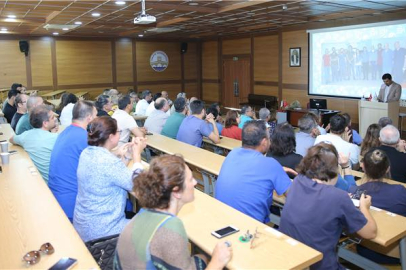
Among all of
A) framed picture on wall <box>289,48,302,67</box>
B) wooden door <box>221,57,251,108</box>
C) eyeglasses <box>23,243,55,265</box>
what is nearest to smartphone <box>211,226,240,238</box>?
eyeglasses <box>23,243,55,265</box>

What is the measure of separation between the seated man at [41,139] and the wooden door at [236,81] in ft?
34.9

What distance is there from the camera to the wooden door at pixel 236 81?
14023 millimetres

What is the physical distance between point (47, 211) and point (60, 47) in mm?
12192

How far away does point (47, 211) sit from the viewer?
103 inches

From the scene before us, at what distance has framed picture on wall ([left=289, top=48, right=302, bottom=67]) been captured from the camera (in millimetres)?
11602

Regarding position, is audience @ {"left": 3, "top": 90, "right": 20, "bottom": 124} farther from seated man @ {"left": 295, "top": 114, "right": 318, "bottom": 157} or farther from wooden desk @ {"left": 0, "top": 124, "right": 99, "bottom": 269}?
seated man @ {"left": 295, "top": 114, "right": 318, "bottom": 157}

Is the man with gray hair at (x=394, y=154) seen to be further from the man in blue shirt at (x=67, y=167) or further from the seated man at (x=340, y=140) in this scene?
the man in blue shirt at (x=67, y=167)

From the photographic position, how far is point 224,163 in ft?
9.59

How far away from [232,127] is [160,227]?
429cm

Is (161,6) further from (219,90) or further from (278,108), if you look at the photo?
(219,90)

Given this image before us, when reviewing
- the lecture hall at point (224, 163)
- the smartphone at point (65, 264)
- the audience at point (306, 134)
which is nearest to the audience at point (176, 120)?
the lecture hall at point (224, 163)

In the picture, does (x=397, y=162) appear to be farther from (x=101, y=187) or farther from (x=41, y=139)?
(x=41, y=139)

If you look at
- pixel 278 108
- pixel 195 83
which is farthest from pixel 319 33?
pixel 195 83

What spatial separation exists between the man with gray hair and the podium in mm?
4825
